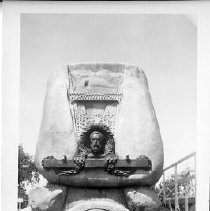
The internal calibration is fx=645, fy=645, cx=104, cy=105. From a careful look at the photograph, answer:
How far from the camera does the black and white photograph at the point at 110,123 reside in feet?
6.64

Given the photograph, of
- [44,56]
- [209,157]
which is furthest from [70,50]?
[209,157]

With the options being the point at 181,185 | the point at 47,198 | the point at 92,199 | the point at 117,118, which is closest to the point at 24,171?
the point at 47,198

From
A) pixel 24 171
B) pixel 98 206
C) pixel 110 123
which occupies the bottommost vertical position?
pixel 98 206

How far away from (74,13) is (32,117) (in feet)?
1.16

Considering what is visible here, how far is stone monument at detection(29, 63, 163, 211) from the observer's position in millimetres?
2031

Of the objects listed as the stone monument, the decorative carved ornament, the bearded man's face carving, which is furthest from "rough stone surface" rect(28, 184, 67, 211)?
the decorative carved ornament

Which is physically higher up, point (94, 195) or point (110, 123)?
point (110, 123)

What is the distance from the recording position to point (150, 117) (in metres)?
2.05

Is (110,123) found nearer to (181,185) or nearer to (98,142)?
(98,142)

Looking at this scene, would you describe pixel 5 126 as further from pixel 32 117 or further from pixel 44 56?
pixel 44 56

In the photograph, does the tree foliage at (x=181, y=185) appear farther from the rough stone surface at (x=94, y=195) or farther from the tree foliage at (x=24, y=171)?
the tree foliage at (x=24, y=171)

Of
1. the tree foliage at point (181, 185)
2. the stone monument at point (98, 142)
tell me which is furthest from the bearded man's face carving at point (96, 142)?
the tree foliage at point (181, 185)

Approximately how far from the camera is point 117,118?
206 cm

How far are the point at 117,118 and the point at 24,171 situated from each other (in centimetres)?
34
